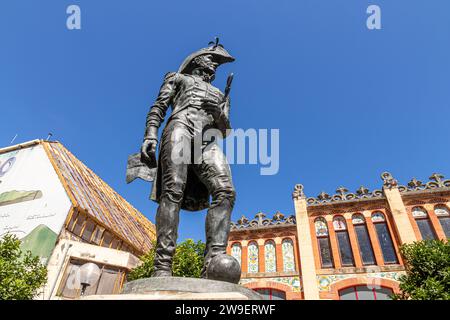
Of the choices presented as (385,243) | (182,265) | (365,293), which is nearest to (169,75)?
(182,265)

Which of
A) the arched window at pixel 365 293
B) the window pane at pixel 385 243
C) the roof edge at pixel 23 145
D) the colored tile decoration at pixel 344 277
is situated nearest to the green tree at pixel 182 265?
the colored tile decoration at pixel 344 277

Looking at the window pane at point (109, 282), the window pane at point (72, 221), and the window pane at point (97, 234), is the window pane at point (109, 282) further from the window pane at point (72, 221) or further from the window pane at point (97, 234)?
the window pane at point (72, 221)

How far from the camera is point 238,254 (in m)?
17.7

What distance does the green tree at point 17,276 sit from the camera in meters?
9.50

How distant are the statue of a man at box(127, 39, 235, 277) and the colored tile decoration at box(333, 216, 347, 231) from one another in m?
15.9

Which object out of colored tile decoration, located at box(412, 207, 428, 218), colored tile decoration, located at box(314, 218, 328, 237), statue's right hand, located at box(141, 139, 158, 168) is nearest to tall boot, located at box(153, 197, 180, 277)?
statue's right hand, located at box(141, 139, 158, 168)

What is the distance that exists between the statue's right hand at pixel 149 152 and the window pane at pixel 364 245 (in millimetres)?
15917

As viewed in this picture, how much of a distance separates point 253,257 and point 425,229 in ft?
32.2

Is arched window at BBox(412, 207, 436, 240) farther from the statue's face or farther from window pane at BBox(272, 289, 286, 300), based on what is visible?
the statue's face

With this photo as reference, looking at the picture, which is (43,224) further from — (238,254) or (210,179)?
(210,179)

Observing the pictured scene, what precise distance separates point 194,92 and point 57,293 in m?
13.2

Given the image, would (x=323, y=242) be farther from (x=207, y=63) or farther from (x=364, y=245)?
(x=207, y=63)

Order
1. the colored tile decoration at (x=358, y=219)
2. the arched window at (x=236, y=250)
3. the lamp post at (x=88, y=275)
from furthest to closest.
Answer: the arched window at (x=236, y=250), the colored tile decoration at (x=358, y=219), the lamp post at (x=88, y=275)
